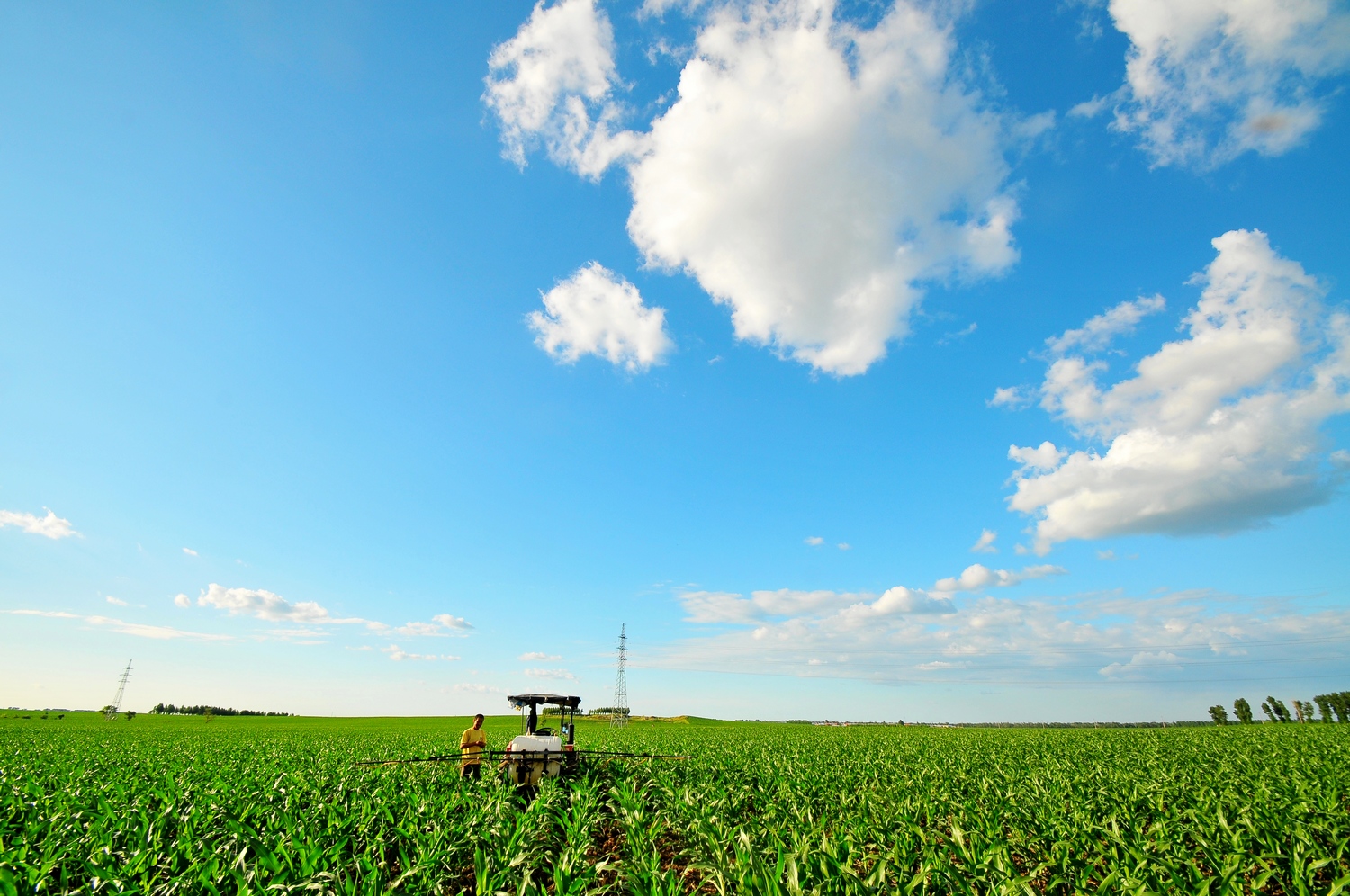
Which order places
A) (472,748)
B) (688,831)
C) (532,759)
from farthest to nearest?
1. (472,748)
2. (532,759)
3. (688,831)

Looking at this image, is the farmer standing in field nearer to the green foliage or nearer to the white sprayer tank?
the white sprayer tank

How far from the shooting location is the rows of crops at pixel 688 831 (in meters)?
6.82

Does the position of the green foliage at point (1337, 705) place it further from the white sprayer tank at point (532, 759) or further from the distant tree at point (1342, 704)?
the white sprayer tank at point (532, 759)

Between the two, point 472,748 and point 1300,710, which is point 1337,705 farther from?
point 472,748

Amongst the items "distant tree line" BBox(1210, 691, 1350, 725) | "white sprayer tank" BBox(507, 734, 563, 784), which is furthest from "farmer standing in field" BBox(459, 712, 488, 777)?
"distant tree line" BBox(1210, 691, 1350, 725)

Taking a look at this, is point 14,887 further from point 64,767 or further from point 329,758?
point 329,758

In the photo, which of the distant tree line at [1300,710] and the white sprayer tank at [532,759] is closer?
the white sprayer tank at [532,759]

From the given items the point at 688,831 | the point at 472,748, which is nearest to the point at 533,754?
the point at 472,748

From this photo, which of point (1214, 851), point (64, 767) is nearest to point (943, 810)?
point (1214, 851)

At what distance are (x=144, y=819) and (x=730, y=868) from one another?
911 cm

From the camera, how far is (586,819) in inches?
416

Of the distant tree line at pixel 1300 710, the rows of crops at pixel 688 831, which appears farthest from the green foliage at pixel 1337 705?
the rows of crops at pixel 688 831

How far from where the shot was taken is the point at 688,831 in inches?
385

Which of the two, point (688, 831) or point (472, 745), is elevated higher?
point (472, 745)
